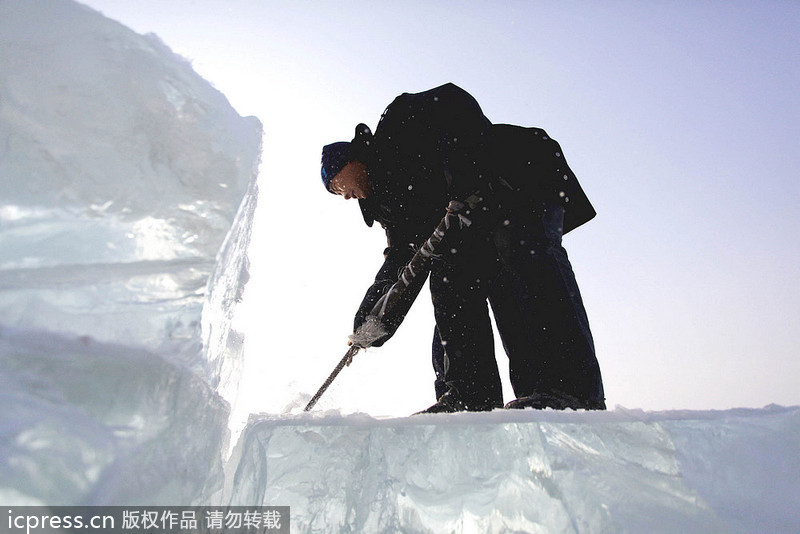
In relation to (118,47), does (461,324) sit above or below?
below

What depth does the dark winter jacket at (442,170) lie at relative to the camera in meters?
1.75

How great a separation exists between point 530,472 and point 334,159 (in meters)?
1.74

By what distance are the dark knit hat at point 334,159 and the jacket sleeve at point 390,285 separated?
390 mm

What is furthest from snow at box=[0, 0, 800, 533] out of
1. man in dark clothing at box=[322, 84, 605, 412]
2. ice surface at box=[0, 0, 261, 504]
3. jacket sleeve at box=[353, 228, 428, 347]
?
jacket sleeve at box=[353, 228, 428, 347]

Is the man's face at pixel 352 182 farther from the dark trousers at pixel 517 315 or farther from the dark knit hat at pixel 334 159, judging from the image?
the dark trousers at pixel 517 315

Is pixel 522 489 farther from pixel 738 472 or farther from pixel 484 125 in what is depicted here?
pixel 484 125

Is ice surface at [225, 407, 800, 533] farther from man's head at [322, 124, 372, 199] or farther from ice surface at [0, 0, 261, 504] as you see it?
man's head at [322, 124, 372, 199]

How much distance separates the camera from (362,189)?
2299 mm

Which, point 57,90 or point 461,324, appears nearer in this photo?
point 57,90

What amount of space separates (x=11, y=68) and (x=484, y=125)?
4.81 ft

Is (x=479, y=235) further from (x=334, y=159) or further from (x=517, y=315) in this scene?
(x=334, y=159)

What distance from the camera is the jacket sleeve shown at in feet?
7.06

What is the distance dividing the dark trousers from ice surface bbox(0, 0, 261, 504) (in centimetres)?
92

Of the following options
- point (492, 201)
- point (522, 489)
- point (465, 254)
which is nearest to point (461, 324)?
point (465, 254)
